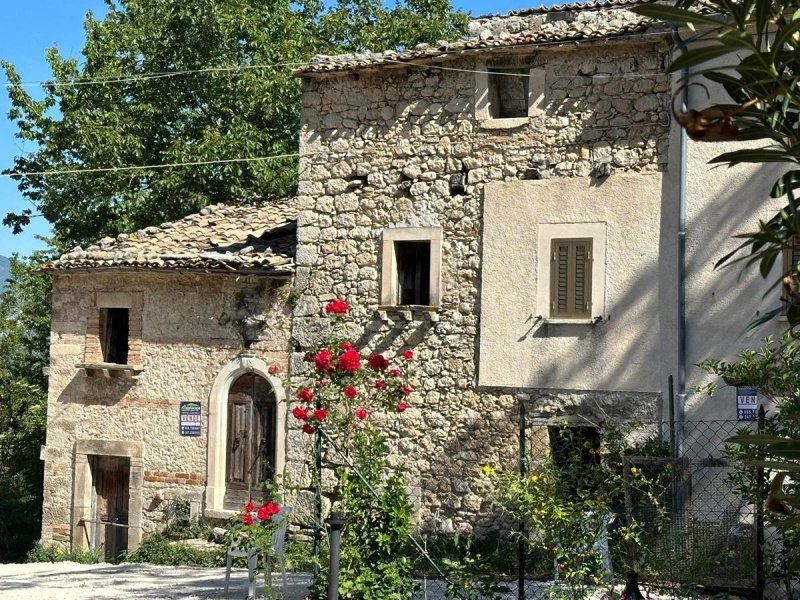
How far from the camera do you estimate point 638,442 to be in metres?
11.6

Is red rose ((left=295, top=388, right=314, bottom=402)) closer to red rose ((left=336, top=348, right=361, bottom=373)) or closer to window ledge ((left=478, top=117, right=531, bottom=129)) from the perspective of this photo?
red rose ((left=336, top=348, right=361, bottom=373))

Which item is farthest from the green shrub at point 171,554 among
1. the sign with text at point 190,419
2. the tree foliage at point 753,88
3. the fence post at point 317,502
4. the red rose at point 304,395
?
the tree foliage at point 753,88

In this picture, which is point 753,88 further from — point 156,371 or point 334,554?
point 156,371

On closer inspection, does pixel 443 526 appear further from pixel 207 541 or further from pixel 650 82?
pixel 650 82

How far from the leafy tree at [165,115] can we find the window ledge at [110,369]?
462 cm

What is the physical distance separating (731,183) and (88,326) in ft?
27.7

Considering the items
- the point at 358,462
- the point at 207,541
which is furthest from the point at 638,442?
the point at 207,541

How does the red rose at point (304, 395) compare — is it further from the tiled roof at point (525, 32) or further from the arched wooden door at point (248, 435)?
the arched wooden door at point (248, 435)

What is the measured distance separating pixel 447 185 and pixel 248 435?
13.3ft

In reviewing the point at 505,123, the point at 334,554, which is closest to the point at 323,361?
the point at 334,554

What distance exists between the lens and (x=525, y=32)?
1334 centimetres

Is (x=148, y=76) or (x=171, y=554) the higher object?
(x=148, y=76)

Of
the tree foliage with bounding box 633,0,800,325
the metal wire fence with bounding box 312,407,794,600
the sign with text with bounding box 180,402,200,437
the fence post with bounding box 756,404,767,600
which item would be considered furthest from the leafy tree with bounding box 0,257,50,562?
the tree foliage with bounding box 633,0,800,325

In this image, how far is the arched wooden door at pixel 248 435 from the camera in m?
14.0
